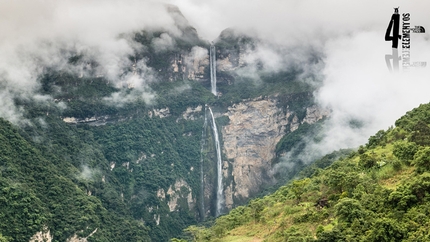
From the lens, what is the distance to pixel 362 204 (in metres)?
23.4

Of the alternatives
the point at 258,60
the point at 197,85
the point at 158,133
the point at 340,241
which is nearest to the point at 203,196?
the point at 158,133

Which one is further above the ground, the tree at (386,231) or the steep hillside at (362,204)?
the steep hillside at (362,204)

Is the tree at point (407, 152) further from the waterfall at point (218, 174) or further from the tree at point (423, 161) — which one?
the waterfall at point (218, 174)

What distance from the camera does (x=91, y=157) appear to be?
8125 cm

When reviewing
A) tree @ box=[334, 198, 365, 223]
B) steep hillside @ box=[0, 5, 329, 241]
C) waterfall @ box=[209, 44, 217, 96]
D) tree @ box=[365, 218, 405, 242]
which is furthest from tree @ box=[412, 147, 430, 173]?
waterfall @ box=[209, 44, 217, 96]

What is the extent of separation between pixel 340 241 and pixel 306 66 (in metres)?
87.7

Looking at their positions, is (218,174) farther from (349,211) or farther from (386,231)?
(386,231)

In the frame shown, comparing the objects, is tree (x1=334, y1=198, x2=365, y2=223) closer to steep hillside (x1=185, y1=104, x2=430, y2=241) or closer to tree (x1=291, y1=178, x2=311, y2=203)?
steep hillside (x1=185, y1=104, x2=430, y2=241)

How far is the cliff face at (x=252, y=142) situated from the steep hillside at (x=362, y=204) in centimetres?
5964

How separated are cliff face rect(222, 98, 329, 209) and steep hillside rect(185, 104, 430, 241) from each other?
5964cm

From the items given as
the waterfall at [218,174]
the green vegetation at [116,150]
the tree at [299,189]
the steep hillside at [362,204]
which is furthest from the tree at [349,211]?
the waterfall at [218,174]

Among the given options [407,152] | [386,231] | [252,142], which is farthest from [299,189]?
[252,142]

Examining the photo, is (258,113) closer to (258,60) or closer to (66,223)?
(258,60)

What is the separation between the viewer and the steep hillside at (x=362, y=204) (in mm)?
20623
